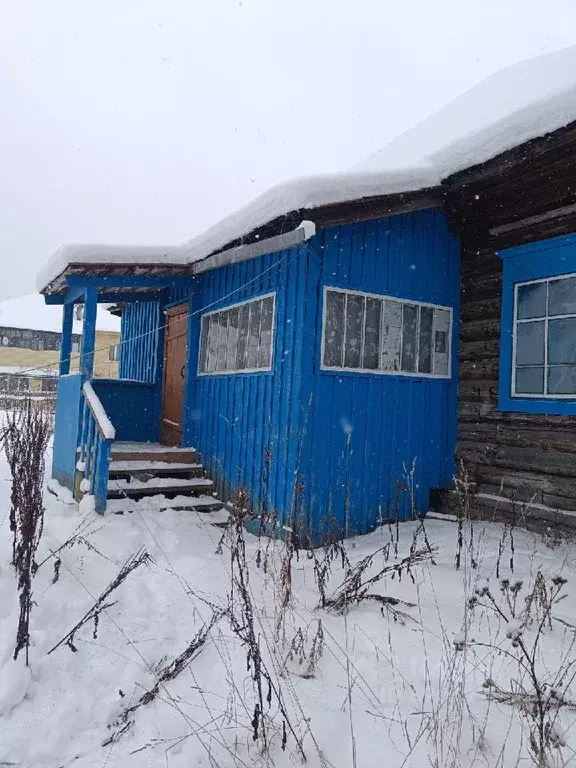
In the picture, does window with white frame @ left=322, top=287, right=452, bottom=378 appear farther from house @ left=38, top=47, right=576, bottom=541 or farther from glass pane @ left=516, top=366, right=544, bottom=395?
glass pane @ left=516, top=366, right=544, bottom=395

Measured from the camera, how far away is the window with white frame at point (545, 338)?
549 cm

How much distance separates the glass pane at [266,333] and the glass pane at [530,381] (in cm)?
276

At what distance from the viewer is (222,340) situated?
7359 mm

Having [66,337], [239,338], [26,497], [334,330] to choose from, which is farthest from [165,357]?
[26,497]

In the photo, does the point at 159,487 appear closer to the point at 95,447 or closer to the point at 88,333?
the point at 95,447

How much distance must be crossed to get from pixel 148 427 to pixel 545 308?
6.34m

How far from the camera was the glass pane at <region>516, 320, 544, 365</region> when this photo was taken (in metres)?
5.73

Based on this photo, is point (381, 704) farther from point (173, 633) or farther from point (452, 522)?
point (452, 522)

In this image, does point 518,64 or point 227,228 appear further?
point 518,64

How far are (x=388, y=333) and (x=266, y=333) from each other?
140cm

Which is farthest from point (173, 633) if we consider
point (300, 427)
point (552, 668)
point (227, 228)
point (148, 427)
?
point (148, 427)

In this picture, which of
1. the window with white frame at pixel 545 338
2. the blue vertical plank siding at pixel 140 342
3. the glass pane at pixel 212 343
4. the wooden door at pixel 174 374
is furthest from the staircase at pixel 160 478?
the window with white frame at pixel 545 338

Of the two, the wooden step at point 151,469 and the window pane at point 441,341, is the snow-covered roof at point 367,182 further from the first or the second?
the wooden step at point 151,469

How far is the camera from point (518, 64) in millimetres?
11672
